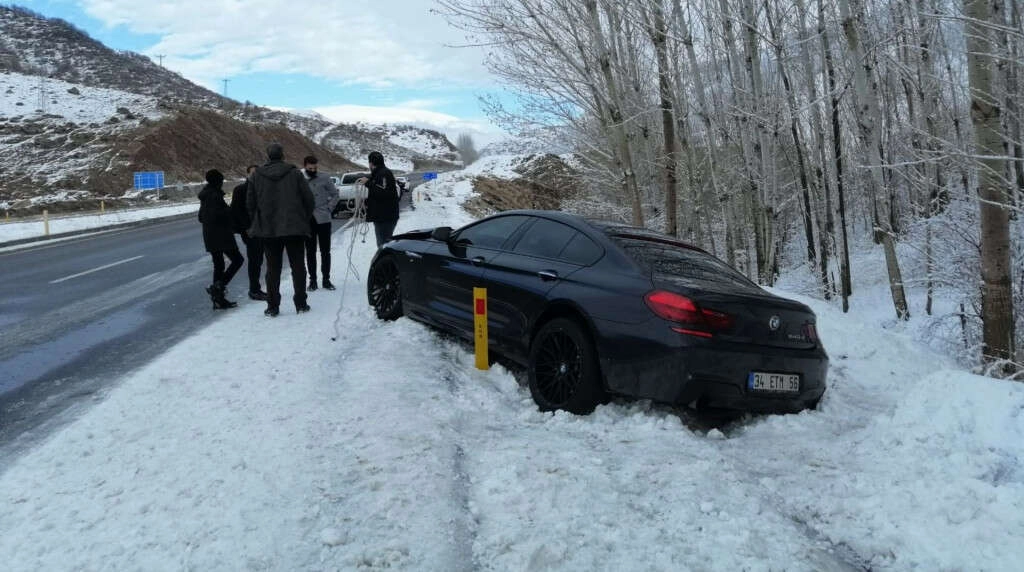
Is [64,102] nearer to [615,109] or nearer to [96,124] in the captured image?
[96,124]

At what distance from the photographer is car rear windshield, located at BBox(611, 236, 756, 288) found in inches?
199

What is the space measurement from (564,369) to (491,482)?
1.37 metres

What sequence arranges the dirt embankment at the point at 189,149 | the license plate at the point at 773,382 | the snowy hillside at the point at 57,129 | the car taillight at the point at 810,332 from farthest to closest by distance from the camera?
the dirt embankment at the point at 189,149 < the snowy hillside at the point at 57,129 < the car taillight at the point at 810,332 < the license plate at the point at 773,382

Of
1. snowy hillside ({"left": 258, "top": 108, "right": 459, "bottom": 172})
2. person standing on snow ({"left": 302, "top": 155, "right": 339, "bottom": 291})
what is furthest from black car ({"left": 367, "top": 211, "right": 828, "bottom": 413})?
snowy hillside ({"left": 258, "top": 108, "right": 459, "bottom": 172})

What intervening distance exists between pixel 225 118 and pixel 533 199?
1132 inches

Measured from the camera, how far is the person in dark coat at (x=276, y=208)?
25.8 ft

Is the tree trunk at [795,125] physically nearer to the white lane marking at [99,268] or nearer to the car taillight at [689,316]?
the car taillight at [689,316]

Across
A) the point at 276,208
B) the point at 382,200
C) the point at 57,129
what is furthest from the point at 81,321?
the point at 57,129

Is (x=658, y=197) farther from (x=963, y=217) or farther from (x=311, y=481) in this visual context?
(x=311, y=481)

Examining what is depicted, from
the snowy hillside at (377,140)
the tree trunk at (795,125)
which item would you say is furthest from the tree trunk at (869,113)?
the snowy hillside at (377,140)

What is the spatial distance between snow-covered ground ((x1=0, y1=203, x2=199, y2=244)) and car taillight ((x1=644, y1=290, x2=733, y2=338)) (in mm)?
19181

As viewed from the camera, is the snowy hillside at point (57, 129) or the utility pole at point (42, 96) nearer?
the snowy hillside at point (57, 129)

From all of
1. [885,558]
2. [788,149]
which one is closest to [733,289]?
[885,558]

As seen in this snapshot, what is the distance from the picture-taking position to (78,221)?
81.9 feet
